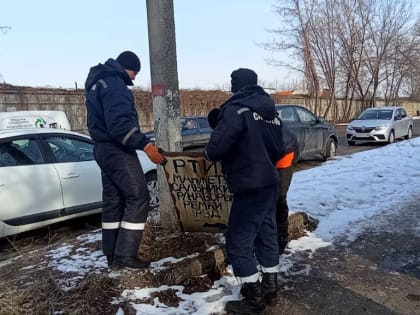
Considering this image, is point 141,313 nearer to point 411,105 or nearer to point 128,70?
point 128,70

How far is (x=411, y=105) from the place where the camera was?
202ft

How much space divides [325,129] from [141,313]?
35.9 ft

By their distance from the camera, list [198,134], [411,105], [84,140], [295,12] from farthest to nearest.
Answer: [411,105]
[295,12]
[198,134]
[84,140]

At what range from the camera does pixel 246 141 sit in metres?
3.49

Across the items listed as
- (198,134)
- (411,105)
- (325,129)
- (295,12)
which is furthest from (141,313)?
(411,105)

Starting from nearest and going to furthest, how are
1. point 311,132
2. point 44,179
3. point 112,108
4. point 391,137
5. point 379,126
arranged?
point 112,108 < point 44,179 < point 311,132 < point 379,126 < point 391,137

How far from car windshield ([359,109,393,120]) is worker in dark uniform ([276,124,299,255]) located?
15.7 m

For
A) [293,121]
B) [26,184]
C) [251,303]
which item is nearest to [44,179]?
[26,184]

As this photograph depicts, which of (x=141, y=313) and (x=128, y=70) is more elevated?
(x=128, y=70)

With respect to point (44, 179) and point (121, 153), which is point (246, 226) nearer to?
point (121, 153)

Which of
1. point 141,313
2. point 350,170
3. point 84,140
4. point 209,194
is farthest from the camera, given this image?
point 350,170

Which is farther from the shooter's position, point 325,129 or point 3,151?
point 325,129

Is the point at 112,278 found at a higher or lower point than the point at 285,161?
lower

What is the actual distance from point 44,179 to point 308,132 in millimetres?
8221
